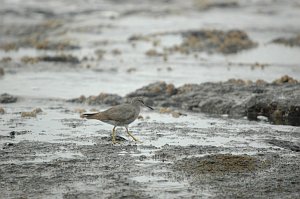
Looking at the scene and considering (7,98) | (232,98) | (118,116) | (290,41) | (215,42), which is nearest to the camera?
(118,116)

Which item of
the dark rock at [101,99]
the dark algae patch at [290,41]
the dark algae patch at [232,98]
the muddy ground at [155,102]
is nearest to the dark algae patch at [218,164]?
the muddy ground at [155,102]

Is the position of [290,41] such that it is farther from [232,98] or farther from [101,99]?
[101,99]

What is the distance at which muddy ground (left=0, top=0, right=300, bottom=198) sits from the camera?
1057 cm

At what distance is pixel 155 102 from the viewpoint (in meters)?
19.1

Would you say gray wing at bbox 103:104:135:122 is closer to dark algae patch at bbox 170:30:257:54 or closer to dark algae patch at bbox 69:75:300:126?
dark algae patch at bbox 69:75:300:126

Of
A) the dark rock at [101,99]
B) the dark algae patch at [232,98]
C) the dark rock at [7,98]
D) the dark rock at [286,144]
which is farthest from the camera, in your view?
the dark rock at [101,99]

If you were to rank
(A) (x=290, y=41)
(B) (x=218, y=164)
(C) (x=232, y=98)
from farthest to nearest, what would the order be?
1. (A) (x=290, y=41)
2. (C) (x=232, y=98)
3. (B) (x=218, y=164)

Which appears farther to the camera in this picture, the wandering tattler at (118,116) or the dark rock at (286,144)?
the wandering tattler at (118,116)

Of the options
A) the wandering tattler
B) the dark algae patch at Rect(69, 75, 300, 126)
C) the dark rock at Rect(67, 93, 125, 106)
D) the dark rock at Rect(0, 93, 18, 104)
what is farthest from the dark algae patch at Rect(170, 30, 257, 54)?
the wandering tattler

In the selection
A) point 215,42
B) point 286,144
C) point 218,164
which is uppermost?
point 215,42

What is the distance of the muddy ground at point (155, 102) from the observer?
1057 centimetres

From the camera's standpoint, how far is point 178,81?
22.8 meters

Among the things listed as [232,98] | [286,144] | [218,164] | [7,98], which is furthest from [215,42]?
[218,164]

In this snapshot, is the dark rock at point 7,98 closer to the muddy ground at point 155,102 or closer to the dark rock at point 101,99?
the muddy ground at point 155,102
